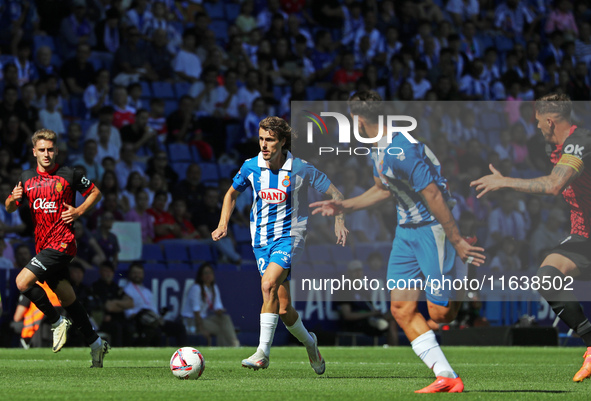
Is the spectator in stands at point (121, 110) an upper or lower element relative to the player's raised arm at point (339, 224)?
upper

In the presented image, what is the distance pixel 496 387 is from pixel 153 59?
13.2 m

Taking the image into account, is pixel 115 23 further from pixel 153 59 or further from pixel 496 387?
pixel 496 387

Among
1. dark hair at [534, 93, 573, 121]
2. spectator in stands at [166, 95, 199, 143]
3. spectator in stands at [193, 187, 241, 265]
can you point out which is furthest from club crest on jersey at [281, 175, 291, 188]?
spectator in stands at [166, 95, 199, 143]

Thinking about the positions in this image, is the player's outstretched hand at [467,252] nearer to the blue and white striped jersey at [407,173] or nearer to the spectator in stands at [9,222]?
the blue and white striped jersey at [407,173]

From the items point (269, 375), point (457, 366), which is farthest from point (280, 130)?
point (457, 366)

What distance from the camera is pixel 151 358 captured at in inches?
474

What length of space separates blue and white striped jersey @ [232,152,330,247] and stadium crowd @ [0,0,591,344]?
21.1ft

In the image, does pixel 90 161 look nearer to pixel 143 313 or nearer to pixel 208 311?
pixel 143 313

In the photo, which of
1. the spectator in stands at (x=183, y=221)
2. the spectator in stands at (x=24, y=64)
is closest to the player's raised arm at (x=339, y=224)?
the spectator in stands at (x=183, y=221)

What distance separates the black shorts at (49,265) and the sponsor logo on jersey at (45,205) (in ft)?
1.36

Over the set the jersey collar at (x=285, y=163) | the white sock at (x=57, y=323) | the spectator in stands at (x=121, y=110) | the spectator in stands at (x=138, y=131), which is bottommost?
the white sock at (x=57, y=323)

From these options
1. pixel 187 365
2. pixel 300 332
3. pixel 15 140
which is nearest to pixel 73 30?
pixel 15 140

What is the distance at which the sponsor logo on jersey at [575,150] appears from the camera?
27.8ft

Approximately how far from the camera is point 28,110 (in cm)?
1669
